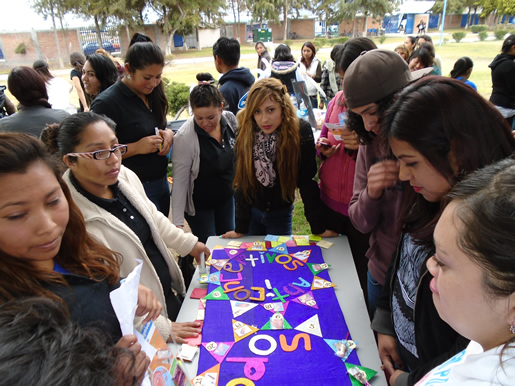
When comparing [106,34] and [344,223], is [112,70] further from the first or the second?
[106,34]

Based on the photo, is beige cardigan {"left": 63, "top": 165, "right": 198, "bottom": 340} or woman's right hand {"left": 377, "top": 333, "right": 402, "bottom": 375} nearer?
woman's right hand {"left": 377, "top": 333, "right": 402, "bottom": 375}

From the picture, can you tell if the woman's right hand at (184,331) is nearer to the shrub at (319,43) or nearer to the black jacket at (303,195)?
the black jacket at (303,195)

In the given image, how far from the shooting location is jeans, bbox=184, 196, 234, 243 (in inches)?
94.1

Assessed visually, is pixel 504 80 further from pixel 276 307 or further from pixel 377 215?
pixel 276 307

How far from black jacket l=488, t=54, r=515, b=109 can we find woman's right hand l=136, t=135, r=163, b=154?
4.48 metres

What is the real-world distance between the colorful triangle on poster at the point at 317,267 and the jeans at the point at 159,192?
1.28 m

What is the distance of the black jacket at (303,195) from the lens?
6.42 ft

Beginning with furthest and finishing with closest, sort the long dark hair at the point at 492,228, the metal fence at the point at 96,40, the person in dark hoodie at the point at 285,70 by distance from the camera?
the metal fence at the point at 96,40, the person in dark hoodie at the point at 285,70, the long dark hair at the point at 492,228

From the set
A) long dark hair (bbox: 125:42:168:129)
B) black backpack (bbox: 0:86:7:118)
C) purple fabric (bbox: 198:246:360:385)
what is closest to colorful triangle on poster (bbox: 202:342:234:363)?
purple fabric (bbox: 198:246:360:385)

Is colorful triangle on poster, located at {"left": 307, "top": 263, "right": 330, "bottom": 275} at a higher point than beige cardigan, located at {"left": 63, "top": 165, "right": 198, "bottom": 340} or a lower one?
lower

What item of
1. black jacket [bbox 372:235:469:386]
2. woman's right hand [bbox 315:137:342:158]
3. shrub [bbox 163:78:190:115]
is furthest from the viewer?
shrub [bbox 163:78:190:115]

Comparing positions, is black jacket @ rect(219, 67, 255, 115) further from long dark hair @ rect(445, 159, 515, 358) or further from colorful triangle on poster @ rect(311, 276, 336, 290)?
long dark hair @ rect(445, 159, 515, 358)

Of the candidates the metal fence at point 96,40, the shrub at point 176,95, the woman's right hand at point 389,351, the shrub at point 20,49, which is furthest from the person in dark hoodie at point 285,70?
the shrub at point 20,49

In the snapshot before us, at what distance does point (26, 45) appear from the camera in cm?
2386
